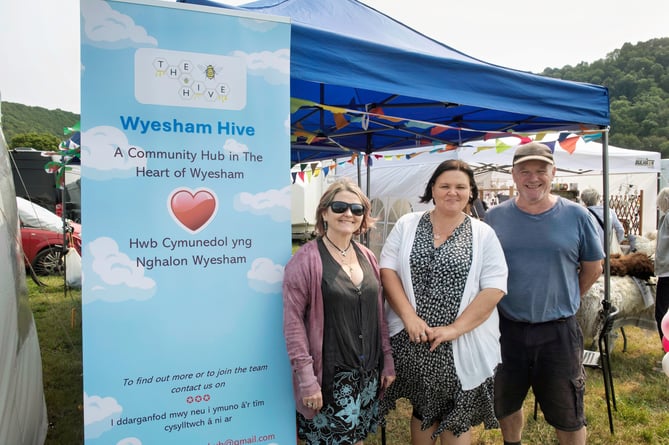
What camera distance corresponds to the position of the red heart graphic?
1.67 m

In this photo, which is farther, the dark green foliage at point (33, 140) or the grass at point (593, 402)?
the dark green foliage at point (33, 140)

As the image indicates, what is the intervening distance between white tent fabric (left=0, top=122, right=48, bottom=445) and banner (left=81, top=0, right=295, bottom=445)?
2.22 feet

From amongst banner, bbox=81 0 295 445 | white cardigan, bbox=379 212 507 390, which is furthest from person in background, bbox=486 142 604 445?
banner, bbox=81 0 295 445

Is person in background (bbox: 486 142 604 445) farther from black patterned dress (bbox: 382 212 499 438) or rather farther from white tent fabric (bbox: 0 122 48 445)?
white tent fabric (bbox: 0 122 48 445)

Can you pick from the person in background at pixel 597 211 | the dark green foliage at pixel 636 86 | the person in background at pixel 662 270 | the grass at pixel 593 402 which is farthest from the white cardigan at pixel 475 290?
the dark green foliage at pixel 636 86

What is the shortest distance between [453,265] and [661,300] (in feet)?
8.79

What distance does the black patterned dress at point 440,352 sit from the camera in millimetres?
1820

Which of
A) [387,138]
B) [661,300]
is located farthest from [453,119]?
[661,300]

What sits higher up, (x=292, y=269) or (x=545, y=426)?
(x=292, y=269)

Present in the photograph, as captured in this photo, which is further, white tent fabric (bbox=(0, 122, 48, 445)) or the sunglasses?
white tent fabric (bbox=(0, 122, 48, 445))

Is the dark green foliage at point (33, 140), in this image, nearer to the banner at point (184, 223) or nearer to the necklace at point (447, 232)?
the banner at point (184, 223)

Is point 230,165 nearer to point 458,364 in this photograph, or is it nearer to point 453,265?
point 453,265

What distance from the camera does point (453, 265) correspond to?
1.82 metres

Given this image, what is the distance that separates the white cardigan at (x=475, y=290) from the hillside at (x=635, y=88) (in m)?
23.1
